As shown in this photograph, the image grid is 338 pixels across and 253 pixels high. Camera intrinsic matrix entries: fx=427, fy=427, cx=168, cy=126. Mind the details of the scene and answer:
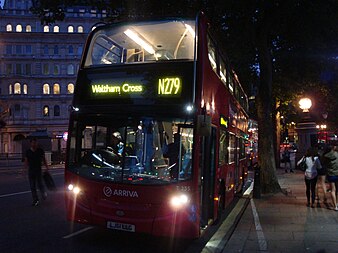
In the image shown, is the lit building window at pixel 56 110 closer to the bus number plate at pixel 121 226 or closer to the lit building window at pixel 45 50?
the lit building window at pixel 45 50

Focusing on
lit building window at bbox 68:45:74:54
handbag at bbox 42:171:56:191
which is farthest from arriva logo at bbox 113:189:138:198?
lit building window at bbox 68:45:74:54

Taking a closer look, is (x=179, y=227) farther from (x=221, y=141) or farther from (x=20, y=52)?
(x=20, y=52)

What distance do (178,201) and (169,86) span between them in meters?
1.97

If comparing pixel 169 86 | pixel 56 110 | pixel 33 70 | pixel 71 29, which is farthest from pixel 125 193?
pixel 71 29

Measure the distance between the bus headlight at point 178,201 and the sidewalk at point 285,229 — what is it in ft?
3.93

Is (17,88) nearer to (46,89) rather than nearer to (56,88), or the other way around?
(46,89)

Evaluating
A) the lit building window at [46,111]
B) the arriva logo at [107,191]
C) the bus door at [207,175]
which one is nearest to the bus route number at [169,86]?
the bus door at [207,175]

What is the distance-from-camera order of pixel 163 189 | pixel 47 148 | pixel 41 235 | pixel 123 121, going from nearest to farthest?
1. pixel 163 189
2. pixel 123 121
3. pixel 41 235
4. pixel 47 148

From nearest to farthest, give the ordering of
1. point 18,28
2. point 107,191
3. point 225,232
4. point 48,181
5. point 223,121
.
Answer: point 107,191 < point 225,232 < point 223,121 < point 48,181 < point 18,28

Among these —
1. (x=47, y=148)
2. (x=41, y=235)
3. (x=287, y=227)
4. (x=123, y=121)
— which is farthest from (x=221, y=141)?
(x=47, y=148)

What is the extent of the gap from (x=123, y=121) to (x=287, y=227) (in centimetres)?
440

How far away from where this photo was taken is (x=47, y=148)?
1655 inches

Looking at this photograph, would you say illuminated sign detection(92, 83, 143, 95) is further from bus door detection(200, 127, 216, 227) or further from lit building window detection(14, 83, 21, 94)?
lit building window detection(14, 83, 21, 94)

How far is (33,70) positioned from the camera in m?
73.8
